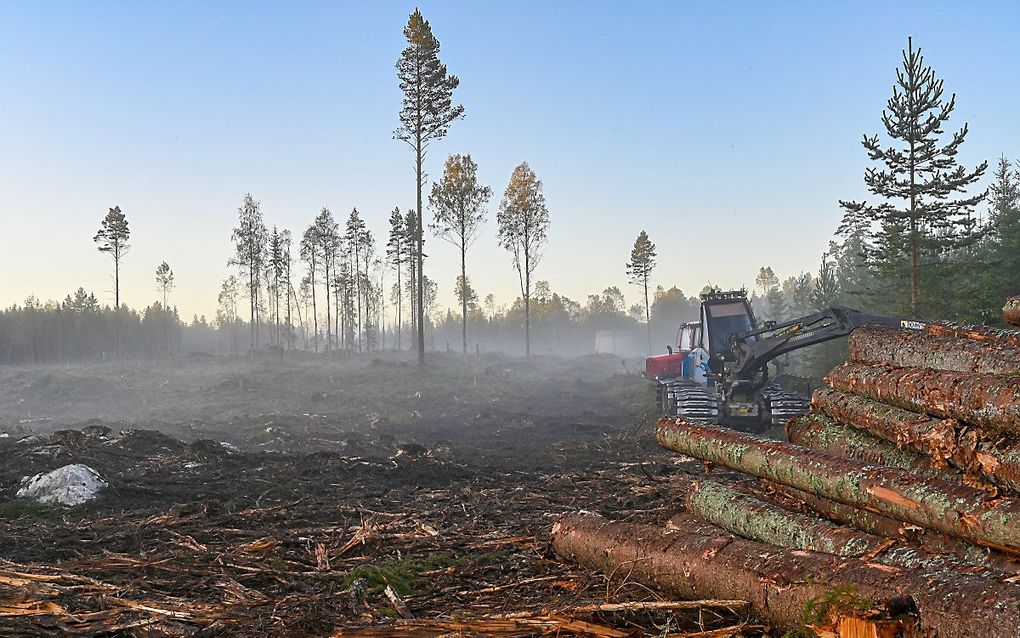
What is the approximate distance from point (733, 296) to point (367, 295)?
55.8m

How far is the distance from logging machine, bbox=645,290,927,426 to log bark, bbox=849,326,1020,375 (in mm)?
5944

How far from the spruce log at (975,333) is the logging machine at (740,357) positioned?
612cm

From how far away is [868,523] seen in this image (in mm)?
5000

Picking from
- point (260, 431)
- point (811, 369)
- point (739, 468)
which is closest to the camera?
point (739, 468)

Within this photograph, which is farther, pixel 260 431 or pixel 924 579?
pixel 260 431

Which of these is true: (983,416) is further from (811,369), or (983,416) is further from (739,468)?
(811,369)

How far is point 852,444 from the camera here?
236 inches

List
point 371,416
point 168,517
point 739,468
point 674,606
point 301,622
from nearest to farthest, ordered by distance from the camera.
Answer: point 674,606
point 301,622
point 739,468
point 168,517
point 371,416

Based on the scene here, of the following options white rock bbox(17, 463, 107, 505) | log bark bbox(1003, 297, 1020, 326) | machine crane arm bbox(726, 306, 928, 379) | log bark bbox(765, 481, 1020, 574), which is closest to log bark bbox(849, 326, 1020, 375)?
log bark bbox(1003, 297, 1020, 326)

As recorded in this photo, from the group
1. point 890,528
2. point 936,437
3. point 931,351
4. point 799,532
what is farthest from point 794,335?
point 799,532

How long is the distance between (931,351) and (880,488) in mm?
1815

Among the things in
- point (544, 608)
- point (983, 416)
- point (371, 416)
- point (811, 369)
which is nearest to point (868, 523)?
point (983, 416)

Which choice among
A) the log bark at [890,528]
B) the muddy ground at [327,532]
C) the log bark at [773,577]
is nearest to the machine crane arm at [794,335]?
the muddy ground at [327,532]

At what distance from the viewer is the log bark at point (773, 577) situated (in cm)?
297
